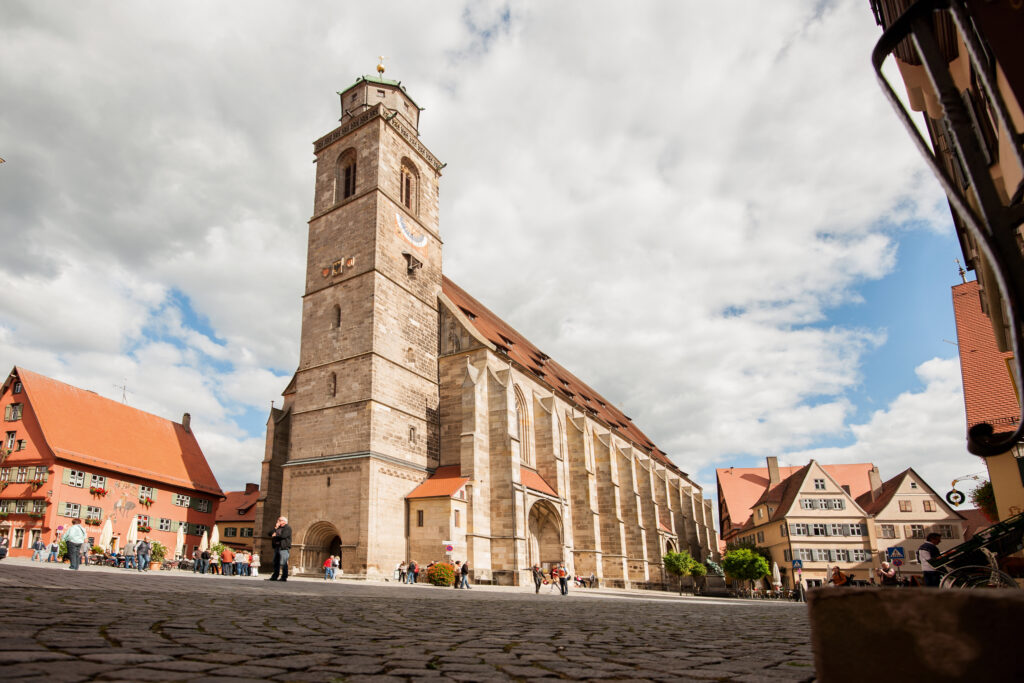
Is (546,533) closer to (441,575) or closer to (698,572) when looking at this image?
(441,575)

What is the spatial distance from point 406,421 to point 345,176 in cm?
1298

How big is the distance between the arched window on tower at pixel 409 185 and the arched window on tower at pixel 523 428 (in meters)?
10.8

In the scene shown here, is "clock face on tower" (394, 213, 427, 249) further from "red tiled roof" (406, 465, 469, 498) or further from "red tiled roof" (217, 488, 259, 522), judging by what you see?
"red tiled roof" (217, 488, 259, 522)

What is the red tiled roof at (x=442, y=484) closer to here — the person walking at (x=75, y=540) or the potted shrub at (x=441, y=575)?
the potted shrub at (x=441, y=575)

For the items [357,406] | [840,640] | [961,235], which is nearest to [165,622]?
[840,640]

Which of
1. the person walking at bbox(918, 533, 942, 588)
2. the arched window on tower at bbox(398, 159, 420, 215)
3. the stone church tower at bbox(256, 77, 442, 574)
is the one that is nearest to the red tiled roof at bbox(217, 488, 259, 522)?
the stone church tower at bbox(256, 77, 442, 574)

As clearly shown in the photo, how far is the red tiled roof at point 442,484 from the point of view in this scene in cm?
2525

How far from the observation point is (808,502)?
43.9 meters

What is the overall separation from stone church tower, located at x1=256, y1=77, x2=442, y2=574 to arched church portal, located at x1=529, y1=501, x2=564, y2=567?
5701 mm

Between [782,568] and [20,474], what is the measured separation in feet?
153

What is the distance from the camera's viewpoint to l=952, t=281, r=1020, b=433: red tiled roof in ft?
59.9

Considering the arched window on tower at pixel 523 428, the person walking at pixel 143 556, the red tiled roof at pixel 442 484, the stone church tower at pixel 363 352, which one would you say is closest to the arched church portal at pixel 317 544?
the stone church tower at pixel 363 352

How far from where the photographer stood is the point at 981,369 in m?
20.4

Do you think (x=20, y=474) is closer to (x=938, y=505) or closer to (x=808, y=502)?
(x=808, y=502)
